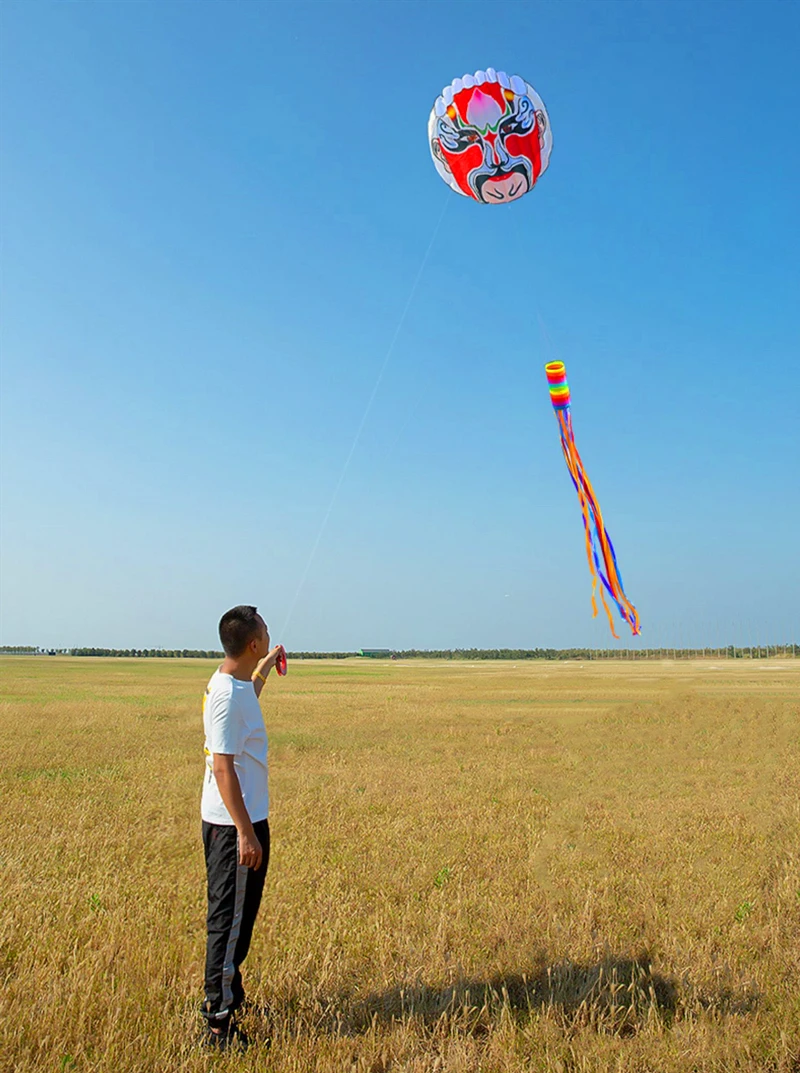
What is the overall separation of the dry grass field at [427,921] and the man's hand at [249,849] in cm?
102

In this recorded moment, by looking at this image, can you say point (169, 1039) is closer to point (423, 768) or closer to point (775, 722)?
point (423, 768)

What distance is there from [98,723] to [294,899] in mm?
18019

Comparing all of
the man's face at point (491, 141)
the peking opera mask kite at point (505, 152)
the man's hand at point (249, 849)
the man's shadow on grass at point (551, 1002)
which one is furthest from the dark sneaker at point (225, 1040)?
the man's face at point (491, 141)

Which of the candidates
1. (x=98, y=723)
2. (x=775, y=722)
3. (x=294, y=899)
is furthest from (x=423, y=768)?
(x=775, y=722)

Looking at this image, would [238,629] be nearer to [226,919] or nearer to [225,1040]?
[226,919]

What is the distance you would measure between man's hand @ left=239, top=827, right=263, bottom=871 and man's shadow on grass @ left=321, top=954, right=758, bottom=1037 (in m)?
1.24

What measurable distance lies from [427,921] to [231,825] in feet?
9.22

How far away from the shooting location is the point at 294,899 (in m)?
6.75

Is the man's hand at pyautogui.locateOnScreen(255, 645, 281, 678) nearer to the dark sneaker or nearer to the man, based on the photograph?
the man

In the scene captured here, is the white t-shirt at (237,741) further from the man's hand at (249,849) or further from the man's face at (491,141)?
the man's face at (491,141)

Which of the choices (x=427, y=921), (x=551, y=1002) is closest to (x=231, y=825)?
(x=551, y=1002)

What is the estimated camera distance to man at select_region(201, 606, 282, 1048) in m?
4.09

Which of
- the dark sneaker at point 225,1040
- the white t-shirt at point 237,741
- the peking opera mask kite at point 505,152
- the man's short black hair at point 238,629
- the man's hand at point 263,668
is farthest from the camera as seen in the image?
the peking opera mask kite at point 505,152

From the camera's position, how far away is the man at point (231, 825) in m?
4.09
